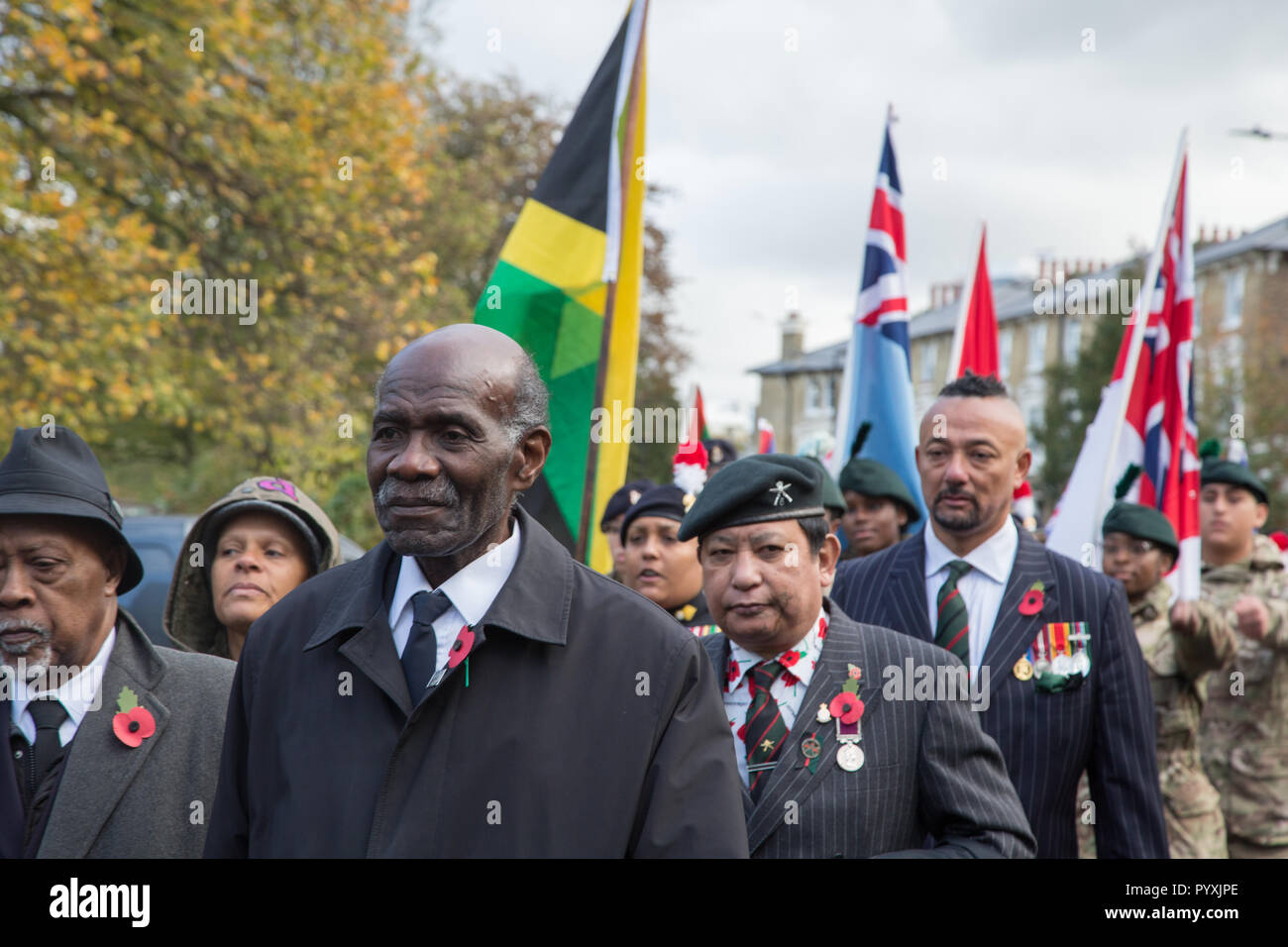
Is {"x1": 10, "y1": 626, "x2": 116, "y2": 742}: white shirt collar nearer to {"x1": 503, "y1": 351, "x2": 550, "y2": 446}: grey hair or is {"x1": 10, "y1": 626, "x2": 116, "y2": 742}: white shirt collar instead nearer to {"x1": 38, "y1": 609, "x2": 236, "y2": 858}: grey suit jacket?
{"x1": 38, "y1": 609, "x2": 236, "y2": 858}: grey suit jacket

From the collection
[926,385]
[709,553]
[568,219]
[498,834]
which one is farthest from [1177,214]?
[926,385]

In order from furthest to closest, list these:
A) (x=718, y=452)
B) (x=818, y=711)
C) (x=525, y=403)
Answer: (x=718, y=452)
(x=818, y=711)
(x=525, y=403)

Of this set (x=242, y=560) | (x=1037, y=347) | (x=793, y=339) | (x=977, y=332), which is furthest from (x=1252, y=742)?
(x=793, y=339)

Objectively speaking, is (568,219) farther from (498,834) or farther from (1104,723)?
(498,834)

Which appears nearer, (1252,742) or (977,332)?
(1252,742)

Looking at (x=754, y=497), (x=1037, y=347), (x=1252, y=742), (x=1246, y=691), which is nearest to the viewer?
(x=754, y=497)

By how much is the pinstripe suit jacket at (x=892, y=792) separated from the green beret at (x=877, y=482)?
3.03 metres

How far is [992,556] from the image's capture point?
13.2 feet

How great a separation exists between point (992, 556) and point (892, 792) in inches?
49.6

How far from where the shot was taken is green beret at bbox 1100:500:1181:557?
18.4 ft

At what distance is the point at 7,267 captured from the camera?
35.0ft

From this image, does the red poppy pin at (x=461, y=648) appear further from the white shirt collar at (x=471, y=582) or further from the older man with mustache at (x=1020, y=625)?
the older man with mustache at (x=1020, y=625)

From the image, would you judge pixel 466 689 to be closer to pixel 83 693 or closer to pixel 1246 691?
pixel 83 693

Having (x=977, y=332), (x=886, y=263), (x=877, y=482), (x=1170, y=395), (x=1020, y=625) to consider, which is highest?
(x=886, y=263)
